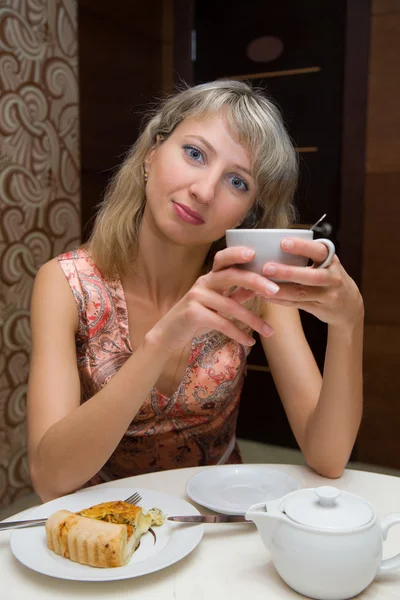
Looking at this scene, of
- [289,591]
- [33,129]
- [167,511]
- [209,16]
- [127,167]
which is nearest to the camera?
[289,591]

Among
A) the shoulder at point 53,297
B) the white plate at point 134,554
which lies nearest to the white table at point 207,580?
the white plate at point 134,554

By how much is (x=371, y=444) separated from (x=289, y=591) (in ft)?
8.75

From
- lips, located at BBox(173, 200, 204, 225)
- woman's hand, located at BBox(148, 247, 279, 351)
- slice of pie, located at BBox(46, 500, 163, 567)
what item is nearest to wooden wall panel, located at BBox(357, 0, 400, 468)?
lips, located at BBox(173, 200, 204, 225)

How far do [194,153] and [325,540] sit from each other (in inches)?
35.7

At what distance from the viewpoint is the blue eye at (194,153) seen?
4.26 feet

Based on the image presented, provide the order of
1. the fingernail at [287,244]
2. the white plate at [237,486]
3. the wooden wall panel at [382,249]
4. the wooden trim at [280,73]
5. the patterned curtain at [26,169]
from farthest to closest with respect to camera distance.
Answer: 1. the wooden trim at [280,73]
2. the wooden wall panel at [382,249]
3. the patterned curtain at [26,169]
4. the white plate at [237,486]
5. the fingernail at [287,244]

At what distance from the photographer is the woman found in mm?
1000

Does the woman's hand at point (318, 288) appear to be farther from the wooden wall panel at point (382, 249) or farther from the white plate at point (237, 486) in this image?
the wooden wall panel at point (382, 249)

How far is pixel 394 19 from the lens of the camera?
2910mm

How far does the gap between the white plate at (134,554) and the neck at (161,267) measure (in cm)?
65

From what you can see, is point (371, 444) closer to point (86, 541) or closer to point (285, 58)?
point (285, 58)

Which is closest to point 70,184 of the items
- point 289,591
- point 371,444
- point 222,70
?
point 222,70

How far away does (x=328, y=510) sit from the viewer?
2.13 ft

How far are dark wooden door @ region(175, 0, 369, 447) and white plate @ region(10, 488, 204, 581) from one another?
246 centimetres
